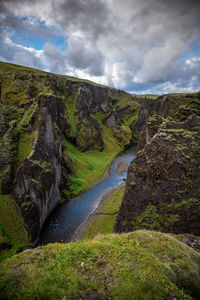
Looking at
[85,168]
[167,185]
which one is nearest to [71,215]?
[167,185]

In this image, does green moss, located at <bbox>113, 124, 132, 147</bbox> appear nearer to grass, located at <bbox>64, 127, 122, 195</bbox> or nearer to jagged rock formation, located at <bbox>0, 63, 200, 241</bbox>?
grass, located at <bbox>64, 127, 122, 195</bbox>

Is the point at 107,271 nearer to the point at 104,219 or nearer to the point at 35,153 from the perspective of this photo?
the point at 104,219

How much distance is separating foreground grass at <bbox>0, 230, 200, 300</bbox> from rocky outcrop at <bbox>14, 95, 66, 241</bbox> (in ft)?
78.7

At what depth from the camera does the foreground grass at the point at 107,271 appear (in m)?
6.21

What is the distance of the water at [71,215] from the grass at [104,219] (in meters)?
2.85

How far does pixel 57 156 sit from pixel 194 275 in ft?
130

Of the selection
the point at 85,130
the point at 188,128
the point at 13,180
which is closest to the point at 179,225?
the point at 188,128

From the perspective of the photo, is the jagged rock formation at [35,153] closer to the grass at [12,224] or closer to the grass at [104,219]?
the grass at [12,224]

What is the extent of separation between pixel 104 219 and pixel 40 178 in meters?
16.6

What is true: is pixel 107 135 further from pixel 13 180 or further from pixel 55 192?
pixel 13 180

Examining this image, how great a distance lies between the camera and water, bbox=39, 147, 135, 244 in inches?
1264

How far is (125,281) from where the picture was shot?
6.71 metres

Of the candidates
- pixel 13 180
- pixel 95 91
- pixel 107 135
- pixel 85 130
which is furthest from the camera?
pixel 95 91

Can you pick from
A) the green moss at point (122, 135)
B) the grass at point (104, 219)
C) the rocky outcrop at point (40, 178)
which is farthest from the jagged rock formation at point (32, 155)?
the green moss at point (122, 135)
